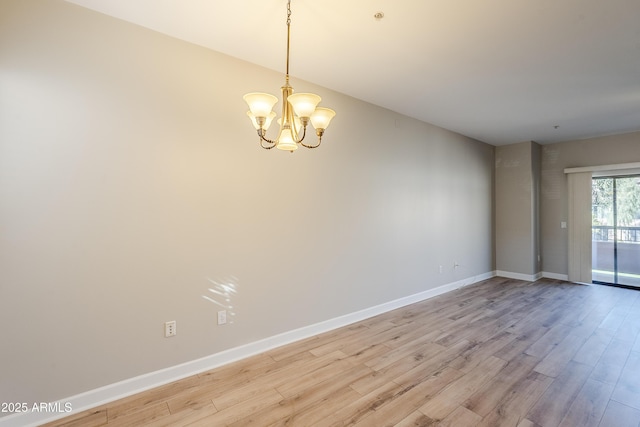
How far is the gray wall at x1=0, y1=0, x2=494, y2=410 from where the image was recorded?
5.93 ft

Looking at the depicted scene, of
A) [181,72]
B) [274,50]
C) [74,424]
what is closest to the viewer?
[74,424]

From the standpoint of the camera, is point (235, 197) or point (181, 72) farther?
point (235, 197)

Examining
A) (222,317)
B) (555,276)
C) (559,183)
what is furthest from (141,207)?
(555,276)

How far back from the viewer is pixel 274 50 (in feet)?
8.29

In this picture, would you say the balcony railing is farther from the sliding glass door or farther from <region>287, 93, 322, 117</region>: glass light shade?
<region>287, 93, 322, 117</region>: glass light shade

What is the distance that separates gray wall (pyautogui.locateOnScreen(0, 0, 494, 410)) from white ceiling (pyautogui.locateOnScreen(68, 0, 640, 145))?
276mm

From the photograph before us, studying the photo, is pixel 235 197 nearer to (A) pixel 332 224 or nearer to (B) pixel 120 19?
(A) pixel 332 224

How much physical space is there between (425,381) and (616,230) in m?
5.57

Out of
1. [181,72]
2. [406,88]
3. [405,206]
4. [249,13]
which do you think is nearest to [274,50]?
[249,13]

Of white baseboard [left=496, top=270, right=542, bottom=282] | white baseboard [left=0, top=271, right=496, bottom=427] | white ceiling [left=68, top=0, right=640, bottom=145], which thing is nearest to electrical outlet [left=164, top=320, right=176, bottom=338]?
white baseboard [left=0, top=271, right=496, bottom=427]

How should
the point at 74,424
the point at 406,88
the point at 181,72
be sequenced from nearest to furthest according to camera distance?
the point at 74,424 → the point at 181,72 → the point at 406,88

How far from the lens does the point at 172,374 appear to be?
2275 millimetres

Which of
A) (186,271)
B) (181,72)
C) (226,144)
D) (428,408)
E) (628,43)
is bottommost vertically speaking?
(428,408)

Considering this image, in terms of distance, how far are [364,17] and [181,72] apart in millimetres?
1544
